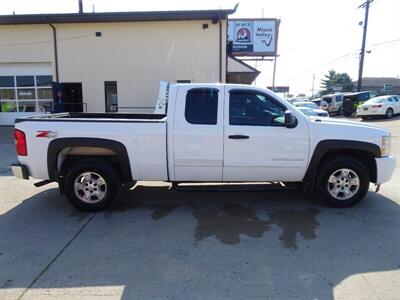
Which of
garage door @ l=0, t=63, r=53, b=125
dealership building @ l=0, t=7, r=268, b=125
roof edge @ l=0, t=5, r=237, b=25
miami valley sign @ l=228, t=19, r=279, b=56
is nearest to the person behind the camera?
roof edge @ l=0, t=5, r=237, b=25

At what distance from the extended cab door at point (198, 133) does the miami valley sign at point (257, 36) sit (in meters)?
25.0

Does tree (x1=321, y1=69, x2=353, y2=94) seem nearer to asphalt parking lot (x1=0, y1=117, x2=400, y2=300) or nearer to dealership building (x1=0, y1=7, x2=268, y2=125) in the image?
dealership building (x1=0, y1=7, x2=268, y2=125)

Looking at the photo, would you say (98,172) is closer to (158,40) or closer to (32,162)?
(32,162)

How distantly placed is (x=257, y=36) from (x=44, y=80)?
17507mm

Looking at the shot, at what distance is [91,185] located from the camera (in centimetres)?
575

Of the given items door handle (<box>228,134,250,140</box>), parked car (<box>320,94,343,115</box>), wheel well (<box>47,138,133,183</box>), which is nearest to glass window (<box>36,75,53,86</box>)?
wheel well (<box>47,138,133,183</box>)

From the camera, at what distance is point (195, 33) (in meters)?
17.7

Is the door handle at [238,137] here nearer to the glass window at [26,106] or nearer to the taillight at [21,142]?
the taillight at [21,142]

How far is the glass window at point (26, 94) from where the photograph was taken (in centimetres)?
1928

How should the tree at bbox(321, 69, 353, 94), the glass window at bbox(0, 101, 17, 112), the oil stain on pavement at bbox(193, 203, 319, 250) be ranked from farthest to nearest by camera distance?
the tree at bbox(321, 69, 353, 94), the glass window at bbox(0, 101, 17, 112), the oil stain on pavement at bbox(193, 203, 319, 250)

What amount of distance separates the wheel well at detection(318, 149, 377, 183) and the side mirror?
0.74 metres

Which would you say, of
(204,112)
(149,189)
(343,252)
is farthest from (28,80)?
(343,252)

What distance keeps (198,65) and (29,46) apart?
8.51 metres

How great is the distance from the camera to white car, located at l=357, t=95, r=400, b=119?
77.9 ft
